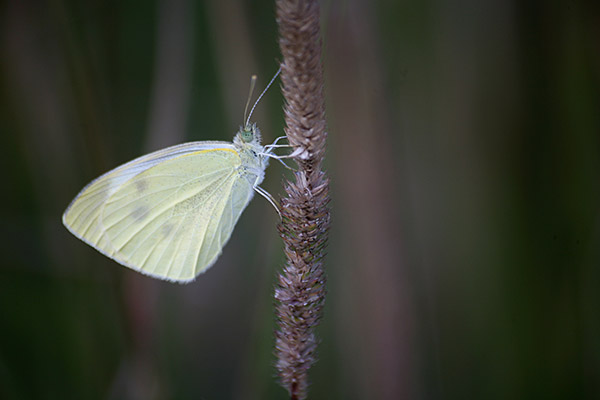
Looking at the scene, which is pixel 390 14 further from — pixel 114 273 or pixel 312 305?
pixel 114 273

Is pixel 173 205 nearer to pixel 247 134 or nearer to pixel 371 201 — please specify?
pixel 247 134

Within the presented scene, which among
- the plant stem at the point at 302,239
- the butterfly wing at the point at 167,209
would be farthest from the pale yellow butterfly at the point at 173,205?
the plant stem at the point at 302,239

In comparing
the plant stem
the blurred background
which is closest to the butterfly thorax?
the blurred background

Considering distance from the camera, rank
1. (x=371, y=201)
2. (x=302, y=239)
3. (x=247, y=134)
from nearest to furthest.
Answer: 1. (x=302, y=239)
2. (x=371, y=201)
3. (x=247, y=134)

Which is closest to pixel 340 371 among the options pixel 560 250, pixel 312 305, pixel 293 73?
pixel 312 305

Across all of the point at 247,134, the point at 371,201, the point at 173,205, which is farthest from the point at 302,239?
the point at 173,205

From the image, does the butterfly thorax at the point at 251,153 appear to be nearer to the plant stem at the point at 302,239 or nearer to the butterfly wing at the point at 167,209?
the butterfly wing at the point at 167,209
